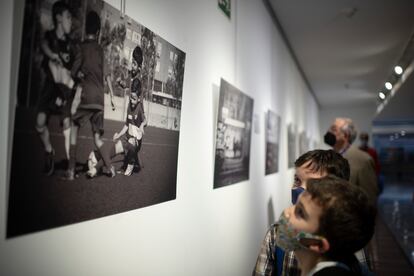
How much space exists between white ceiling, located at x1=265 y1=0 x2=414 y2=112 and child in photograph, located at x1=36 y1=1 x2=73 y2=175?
4.02 meters

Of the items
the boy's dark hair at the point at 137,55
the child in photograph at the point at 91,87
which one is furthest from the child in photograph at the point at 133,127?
the child in photograph at the point at 91,87

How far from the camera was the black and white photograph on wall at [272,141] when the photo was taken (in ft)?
13.9

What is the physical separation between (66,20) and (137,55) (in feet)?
1.35

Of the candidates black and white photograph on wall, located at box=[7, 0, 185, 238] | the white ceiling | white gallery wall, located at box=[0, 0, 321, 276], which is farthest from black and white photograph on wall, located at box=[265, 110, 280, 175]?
black and white photograph on wall, located at box=[7, 0, 185, 238]

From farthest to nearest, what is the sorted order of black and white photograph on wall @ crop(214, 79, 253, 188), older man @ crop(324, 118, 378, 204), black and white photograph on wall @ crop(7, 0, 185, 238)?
1. older man @ crop(324, 118, 378, 204)
2. black and white photograph on wall @ crop(214, 79, 253, 188)
3. black and white photograph on wall @ crop(7, 0, 185, 238)

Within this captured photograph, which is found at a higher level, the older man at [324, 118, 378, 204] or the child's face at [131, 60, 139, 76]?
the child's face at [131, 60, 139, 76]

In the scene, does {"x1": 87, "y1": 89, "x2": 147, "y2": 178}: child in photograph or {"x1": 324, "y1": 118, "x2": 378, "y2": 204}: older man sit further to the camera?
{"x1": 324, "y1": 118, "x2": 378, "y2": 204}: older man

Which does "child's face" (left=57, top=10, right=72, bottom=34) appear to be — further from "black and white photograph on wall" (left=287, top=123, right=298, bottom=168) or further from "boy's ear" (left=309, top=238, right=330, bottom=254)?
"black and white photograph on wall" (left=287, top=123, right=298, bottom=168)

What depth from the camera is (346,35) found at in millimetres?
5926

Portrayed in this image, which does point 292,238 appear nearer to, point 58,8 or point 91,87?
point 91,87

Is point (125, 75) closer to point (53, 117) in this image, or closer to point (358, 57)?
point (53, 117)

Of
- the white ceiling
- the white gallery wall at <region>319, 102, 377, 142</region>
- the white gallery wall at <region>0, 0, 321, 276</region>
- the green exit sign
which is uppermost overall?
the white ceiling

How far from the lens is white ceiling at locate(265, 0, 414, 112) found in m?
4.76

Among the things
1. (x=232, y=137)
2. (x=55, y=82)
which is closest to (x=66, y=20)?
(x=55, y=82)
